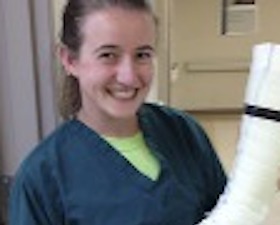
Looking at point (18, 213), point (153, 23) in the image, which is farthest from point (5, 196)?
point (153, 23)

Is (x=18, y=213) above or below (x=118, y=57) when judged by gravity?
below

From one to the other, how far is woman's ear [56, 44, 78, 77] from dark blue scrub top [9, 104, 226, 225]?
3.5 inches

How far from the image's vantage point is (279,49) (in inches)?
31.9

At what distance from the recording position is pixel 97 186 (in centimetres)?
88

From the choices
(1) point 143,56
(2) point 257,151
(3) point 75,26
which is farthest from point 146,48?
(2) point 257,151

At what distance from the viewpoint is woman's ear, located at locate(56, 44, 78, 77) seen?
2.95 feet

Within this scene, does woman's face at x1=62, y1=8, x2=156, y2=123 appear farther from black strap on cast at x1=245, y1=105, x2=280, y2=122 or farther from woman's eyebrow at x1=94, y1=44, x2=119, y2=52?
black strap on cast at x1=245, y1=105, x2=280, y2=122

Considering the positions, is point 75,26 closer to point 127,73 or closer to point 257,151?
point 127,73

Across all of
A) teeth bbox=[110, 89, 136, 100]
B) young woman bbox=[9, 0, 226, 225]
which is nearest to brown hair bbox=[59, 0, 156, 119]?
young woman bbox=[9, 0, 226, 225]

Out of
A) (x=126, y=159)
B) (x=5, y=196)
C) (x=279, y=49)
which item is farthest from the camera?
(x=5, y=196)

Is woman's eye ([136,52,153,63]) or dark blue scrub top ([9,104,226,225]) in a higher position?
woman's eye ([136,52,153,63])

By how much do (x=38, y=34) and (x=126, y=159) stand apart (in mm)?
296

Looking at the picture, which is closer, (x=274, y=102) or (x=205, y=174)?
(x=274, y=102)

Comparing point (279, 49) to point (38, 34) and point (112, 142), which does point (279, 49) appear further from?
point (38, 34)
